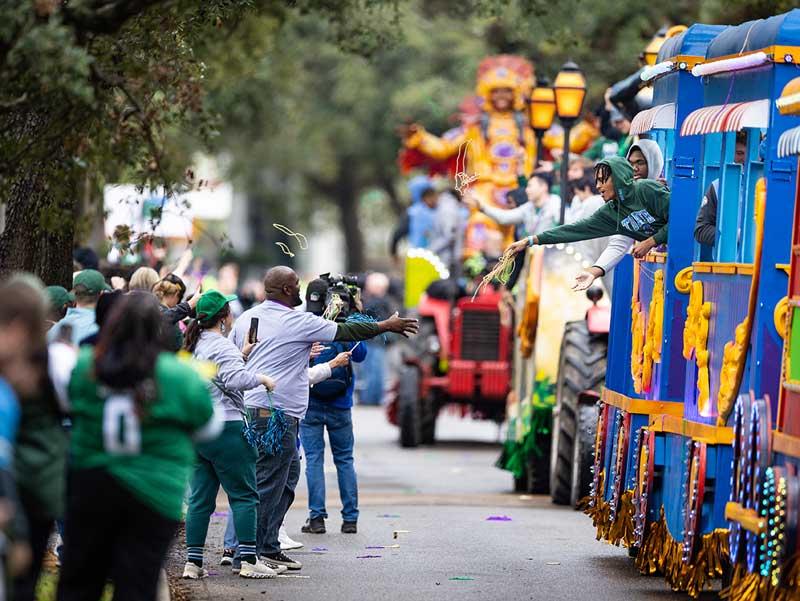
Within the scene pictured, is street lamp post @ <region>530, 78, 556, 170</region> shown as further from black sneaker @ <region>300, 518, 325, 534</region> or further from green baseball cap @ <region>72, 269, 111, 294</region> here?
green baseball cap @ <region>72, 269, 111, 294</region>

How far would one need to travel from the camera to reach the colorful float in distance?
8.91m

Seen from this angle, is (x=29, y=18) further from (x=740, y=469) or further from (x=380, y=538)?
(x=380, y=538)

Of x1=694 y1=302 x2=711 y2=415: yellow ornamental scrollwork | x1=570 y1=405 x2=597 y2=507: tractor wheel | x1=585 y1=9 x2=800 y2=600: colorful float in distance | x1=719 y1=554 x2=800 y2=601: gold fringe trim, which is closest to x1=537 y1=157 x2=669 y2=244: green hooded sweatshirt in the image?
x1=585 y1=9 x2=800 y2=600: colorful float in distance

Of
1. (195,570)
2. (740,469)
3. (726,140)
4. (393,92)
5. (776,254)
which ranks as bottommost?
(195,570)

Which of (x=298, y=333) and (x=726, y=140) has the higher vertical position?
(x=726, y=140)

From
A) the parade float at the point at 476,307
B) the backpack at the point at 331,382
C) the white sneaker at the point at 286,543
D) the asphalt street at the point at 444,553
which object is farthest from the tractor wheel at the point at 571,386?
the parade float at the point at 476,307

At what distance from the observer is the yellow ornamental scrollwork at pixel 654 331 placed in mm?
10977

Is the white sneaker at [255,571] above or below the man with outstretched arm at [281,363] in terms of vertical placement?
below

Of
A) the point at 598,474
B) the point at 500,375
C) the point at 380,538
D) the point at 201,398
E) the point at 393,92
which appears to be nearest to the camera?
the point at 201,398

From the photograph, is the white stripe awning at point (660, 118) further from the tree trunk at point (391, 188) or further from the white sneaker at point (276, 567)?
the tree trunk at point (391, 188)

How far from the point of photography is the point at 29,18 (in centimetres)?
804

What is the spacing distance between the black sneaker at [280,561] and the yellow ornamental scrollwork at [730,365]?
322cm

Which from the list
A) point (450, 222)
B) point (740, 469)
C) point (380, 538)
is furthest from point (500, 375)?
point (740, 469)

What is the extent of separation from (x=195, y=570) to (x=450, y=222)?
495 inches
